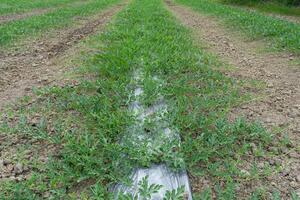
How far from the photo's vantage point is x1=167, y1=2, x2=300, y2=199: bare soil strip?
7.81ft

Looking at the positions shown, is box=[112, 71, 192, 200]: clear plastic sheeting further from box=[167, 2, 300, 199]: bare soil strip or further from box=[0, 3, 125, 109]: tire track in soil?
box=[0, 3, 125, 109]: tire track in soil

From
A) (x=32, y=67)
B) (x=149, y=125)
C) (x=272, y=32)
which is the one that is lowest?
(x=32, y=67)

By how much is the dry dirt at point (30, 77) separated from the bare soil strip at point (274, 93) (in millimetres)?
1313

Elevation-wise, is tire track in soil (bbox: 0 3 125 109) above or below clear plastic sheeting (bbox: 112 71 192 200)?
below

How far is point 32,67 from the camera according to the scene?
4.95m

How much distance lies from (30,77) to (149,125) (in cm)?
246

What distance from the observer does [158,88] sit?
135 inches

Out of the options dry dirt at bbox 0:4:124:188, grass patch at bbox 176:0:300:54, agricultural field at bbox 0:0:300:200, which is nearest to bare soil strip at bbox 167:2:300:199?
agricultural field at bbox 0:0:300:200

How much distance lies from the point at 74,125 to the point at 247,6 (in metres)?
17.7

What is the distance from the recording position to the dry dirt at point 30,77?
2.44 m

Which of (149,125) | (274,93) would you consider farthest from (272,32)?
(149,125)

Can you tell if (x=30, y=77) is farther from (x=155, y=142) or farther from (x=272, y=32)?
(x=272, y=32)

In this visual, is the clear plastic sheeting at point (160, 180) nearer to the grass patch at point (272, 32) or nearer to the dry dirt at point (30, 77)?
the dry dirt at point (30, 77)

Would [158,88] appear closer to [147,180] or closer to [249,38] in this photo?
[147,180]
